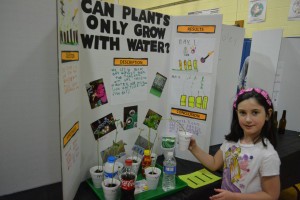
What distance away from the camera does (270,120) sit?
1222 millimetres

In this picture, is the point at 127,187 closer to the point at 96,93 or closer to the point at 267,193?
the point at 96,93

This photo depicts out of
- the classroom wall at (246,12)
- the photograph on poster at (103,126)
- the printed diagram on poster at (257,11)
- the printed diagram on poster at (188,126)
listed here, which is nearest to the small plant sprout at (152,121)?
the printed diagram on poster at (188,126)

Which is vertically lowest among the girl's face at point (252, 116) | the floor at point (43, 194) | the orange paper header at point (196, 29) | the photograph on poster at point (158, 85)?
the floor at point (43, 194)

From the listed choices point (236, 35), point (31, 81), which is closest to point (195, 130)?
point (236, 35)

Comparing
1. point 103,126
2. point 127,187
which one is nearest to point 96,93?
point 103,126

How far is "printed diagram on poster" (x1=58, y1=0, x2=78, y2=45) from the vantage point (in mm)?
868

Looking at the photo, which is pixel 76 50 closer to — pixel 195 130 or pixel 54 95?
pixel 54 95

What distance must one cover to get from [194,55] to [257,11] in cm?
207

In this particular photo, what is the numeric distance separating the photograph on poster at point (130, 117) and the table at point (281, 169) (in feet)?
1.14

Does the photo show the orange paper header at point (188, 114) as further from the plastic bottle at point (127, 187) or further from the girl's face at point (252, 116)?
the plastic bottle at point (127, 187)

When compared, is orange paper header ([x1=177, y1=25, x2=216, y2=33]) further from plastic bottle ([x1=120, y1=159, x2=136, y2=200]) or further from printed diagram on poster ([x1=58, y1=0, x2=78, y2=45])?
plastic bottle ([x1=120, y1=159, x2=136, y2=200])

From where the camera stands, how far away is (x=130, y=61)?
1.38 meters

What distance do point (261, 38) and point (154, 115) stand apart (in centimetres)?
136

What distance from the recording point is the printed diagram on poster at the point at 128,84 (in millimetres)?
1345
